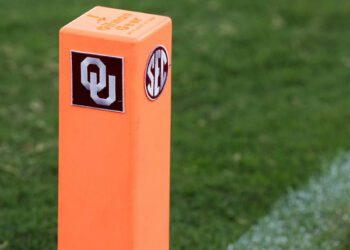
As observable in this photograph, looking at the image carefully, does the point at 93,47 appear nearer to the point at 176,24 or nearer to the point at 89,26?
the point at 89,26

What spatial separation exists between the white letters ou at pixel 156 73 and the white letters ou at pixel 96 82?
15cm

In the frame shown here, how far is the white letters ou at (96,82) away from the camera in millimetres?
3846

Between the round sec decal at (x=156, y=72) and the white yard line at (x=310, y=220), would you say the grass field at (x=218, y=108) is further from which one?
the round sec decal at (x=156, y=72)

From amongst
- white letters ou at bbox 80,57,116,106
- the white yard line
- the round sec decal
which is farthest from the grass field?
white letters ou at bbox 80,57,116,106

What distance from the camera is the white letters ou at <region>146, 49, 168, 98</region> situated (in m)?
3.95

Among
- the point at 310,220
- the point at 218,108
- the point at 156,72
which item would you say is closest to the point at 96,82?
the point at 156,72

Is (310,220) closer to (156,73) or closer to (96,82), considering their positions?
(156,73)

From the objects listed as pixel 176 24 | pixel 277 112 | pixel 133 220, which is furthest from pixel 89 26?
pixel 176 24

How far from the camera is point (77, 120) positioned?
13.0 feet

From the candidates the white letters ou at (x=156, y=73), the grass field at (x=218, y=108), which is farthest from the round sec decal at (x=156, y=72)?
the grass field at (x=218, y=108)

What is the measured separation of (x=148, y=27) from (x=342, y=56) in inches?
159

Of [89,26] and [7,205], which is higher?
[89,26]

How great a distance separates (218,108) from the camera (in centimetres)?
696

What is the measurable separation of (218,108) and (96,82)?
10.3 feet
